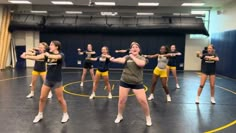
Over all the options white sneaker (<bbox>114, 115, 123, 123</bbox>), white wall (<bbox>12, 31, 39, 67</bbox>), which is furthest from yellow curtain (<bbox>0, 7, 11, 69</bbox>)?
white sneaker (<bbox>114, 115, 123, 123</bbox>)

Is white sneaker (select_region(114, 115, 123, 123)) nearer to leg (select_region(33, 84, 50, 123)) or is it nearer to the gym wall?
leg (select_region(33, 84, 50, 123))

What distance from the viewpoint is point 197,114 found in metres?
6.66

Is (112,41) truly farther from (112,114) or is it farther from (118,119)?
(118,119)

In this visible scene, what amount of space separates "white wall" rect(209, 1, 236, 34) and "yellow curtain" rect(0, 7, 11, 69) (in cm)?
1539

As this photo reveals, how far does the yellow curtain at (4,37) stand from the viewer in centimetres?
1700

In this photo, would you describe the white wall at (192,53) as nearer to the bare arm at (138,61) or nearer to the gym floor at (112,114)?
the gym floor at (112,114)

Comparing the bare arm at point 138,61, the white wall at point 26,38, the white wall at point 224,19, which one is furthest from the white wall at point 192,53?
the bare arm at point 138,61

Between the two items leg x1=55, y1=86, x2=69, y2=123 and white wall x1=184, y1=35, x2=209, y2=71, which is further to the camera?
white wall x1=184, y1=35, x2=209, y2=71

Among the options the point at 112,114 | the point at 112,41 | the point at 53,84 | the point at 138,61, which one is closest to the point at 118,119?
the point at 112,114

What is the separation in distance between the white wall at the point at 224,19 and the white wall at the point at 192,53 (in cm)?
139

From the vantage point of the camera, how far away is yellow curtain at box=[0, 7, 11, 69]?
17.0 metres

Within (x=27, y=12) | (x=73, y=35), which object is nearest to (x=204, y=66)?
(x=73, y=35)

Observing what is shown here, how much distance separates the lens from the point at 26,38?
18.4m

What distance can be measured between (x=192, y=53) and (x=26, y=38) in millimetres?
13155
